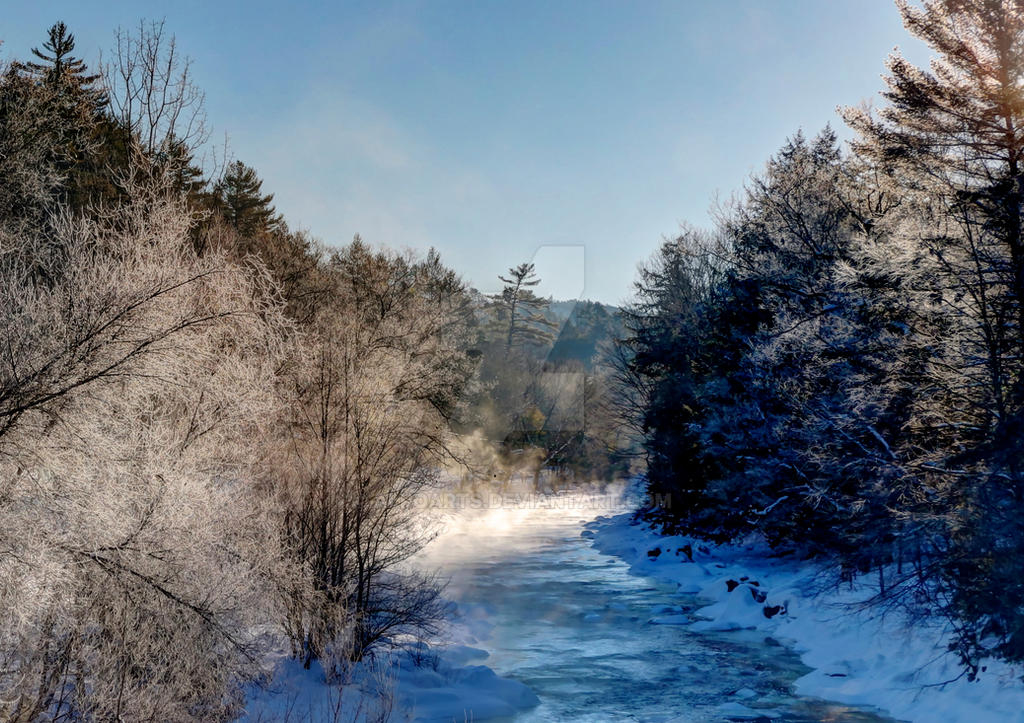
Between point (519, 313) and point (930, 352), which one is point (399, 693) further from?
point (519, 313)

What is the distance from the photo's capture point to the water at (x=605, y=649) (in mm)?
12211

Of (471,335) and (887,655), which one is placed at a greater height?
(471,335)

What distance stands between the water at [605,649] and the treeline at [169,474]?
9.96 feet

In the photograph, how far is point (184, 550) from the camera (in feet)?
26.4

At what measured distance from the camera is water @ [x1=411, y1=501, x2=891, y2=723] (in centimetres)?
1221

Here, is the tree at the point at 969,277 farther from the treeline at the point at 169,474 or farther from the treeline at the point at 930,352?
the treeline at the point at 169,474

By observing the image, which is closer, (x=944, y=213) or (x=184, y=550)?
(x=184, y=550)

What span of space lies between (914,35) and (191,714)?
15.0 meters

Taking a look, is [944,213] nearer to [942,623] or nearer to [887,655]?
[942,623]

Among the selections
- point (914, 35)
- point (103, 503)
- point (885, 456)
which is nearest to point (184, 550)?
point (103, 503)

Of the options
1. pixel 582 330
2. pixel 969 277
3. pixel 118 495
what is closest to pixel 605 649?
pixel 969 277

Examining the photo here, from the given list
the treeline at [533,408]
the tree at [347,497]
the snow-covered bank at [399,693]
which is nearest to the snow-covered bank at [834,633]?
the snow-covered bank at [399,693]

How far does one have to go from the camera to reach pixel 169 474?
8.34 metres

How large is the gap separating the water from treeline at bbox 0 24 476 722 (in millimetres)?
3036
